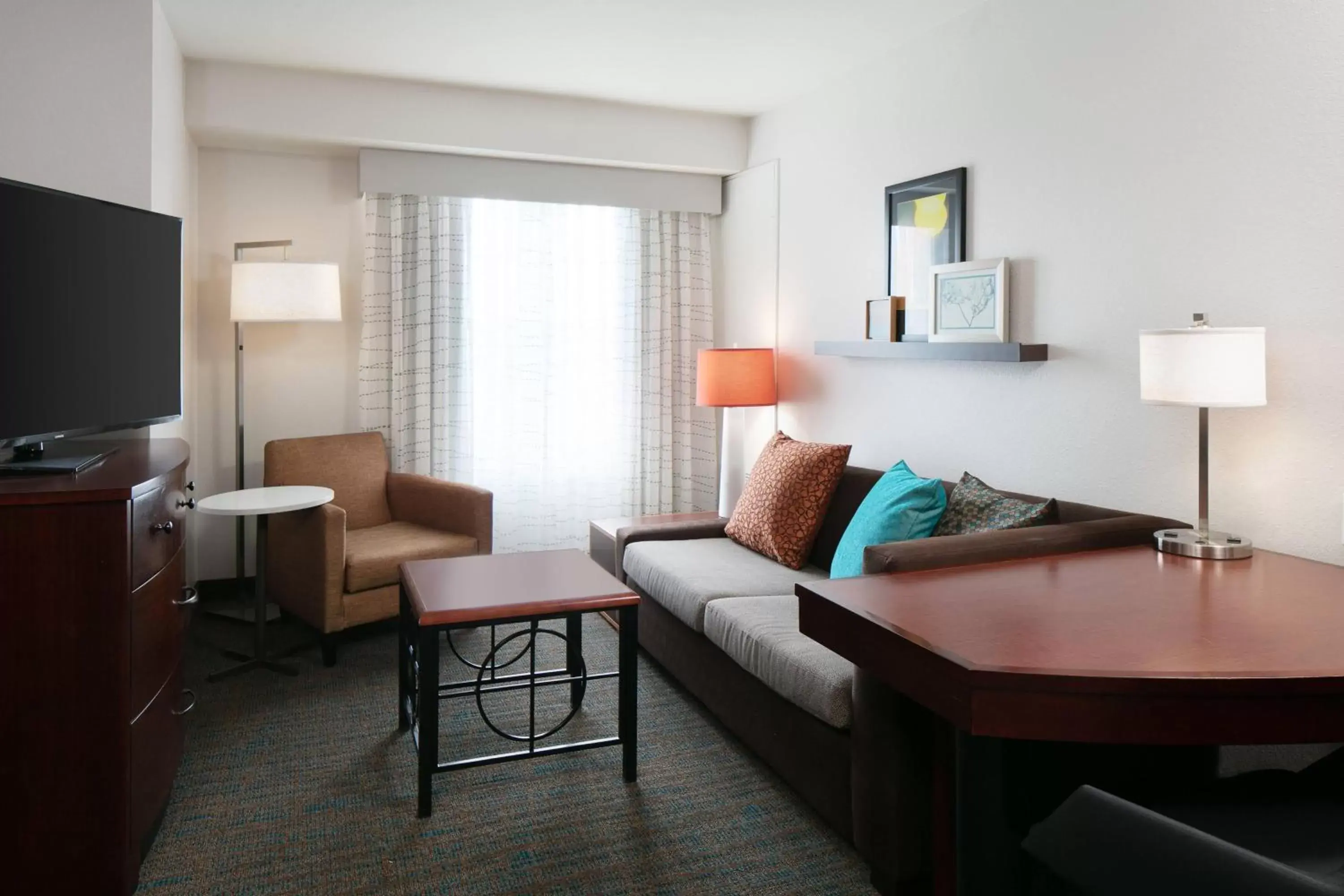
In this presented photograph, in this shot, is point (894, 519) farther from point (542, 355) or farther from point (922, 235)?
point (542, 355)

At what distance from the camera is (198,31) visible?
3.57 m

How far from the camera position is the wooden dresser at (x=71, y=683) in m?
1.92

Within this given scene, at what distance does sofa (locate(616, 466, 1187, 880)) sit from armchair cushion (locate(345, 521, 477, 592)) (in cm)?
86

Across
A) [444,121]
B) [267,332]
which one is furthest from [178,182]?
[444,121]

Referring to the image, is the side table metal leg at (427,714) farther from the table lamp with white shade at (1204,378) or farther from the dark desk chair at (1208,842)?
the table lamp with white shade at (1204,378)

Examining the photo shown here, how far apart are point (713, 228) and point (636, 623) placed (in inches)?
125

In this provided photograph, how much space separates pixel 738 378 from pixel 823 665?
89.4 inches

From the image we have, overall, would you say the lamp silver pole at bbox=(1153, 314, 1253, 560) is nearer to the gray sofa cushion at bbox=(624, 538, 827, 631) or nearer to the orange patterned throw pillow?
the gray sofa cushion at bbox=(624, 538, 827, 631)

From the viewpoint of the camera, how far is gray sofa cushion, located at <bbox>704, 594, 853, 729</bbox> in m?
2.28

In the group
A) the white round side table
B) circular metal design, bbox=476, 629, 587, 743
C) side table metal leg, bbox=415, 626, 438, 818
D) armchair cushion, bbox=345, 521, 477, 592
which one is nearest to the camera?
side table metal leg, bbox=415, 626, 438, 818

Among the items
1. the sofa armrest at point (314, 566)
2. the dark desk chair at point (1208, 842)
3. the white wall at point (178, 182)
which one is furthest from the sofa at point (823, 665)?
the white wall at point (178, 182)

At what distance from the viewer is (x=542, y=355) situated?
4.95m

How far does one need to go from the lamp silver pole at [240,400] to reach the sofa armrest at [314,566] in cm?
25

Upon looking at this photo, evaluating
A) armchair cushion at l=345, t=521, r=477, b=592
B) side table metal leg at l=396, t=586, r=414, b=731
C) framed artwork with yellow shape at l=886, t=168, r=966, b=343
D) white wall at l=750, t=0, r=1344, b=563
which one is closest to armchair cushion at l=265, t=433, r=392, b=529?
armchair cushion at l=345, t=521, r=477, b=592
